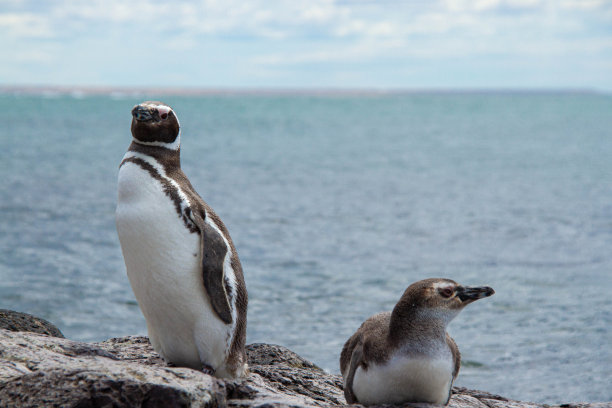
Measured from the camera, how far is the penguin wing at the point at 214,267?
4.72 metres

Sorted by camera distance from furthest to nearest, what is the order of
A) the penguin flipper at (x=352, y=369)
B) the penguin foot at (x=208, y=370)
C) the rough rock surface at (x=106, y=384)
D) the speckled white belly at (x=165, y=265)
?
the penguin foot at (x=208, y=370)
the penguin flipper at (x=352, y=369)
the speckled white belly at (x=165, y=265)
the rough rock surface at (x=106, y=384)

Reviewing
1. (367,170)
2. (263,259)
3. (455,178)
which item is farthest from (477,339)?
(367,170)

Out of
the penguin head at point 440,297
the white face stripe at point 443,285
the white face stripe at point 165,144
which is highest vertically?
the white face stripe at point 165,144

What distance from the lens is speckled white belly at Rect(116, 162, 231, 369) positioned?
15.4 feet

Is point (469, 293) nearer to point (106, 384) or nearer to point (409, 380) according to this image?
point (409, 380)

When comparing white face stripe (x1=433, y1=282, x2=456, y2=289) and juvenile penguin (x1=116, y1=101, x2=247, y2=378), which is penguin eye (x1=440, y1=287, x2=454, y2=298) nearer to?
white face stripe (x1=433, y1=282, x2=456, y2=289)

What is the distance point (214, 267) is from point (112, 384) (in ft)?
3.86

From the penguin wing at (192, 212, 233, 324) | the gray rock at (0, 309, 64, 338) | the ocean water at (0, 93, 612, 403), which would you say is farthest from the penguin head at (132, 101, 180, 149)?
the ocean water at (0, 93, 612, 403)

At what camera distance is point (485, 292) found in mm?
4570

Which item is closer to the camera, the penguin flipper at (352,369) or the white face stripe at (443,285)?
the white face stripe at (443,285)

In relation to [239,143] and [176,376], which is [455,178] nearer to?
[239,143]

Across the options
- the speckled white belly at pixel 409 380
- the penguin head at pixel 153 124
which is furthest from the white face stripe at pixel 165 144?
the speckled white belly at pixel 409 380

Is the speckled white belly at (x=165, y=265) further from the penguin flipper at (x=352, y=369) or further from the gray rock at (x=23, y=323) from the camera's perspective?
the gray rock at (x=23, y=323)

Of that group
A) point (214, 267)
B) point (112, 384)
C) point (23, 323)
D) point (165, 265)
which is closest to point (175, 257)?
point (165, 265)
